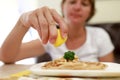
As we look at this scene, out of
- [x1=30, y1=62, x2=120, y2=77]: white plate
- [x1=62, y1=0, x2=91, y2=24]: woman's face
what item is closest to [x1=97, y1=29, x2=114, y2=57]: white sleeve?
[x1=62, y1=0, x2=91, y2=24]: woman's face

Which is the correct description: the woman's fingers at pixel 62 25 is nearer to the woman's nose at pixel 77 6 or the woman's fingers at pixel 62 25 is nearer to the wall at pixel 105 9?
the woman's nose at pixel 77 6

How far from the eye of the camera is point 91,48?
171 cm

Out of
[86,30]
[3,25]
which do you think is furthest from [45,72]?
[3,25]

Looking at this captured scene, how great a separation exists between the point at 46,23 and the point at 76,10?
35.1 inches

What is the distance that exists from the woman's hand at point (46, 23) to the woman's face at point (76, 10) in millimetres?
781

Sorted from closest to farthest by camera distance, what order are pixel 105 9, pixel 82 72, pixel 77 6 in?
pixel 82 72
pixel 77 6
pixel 105 9

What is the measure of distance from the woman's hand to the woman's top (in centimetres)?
77

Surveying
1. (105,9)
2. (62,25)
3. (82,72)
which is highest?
(105,9)

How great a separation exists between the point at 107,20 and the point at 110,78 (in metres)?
2.52

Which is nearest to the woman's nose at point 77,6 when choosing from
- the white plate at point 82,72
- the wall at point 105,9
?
the white plate at point 82,72

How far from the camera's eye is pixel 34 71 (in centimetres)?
76

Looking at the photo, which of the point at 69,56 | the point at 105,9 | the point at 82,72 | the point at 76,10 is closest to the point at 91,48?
the point at 76,10

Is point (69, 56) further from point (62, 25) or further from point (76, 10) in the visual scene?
point (76, 10)

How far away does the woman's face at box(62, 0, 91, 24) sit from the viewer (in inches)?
67.4
